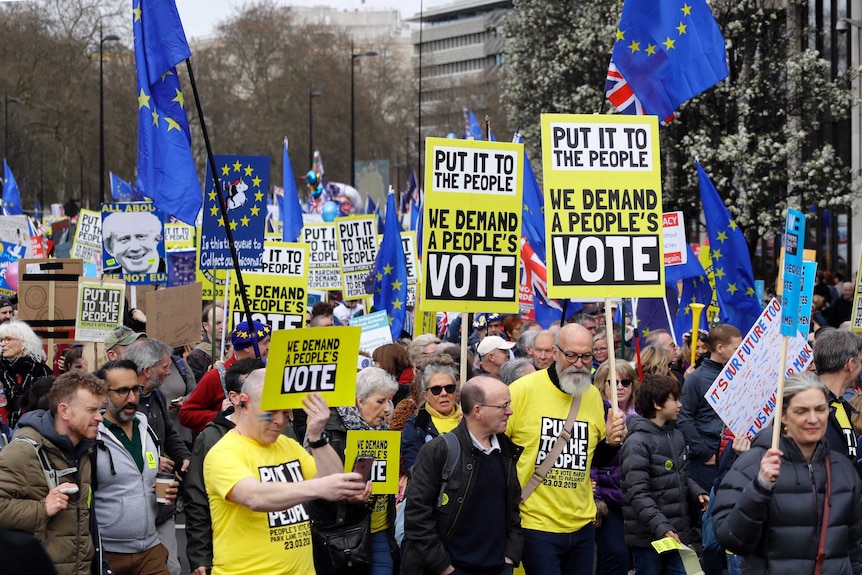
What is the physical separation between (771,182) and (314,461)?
72.3 feet

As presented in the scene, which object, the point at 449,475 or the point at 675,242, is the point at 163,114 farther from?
the point at 675,242

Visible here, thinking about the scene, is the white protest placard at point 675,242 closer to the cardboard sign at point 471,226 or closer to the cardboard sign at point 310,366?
the cardboard sign at point 471,226

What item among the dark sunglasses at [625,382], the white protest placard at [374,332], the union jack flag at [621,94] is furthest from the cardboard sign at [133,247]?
the dark sunglasses at [625,382]

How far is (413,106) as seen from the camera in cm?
8481

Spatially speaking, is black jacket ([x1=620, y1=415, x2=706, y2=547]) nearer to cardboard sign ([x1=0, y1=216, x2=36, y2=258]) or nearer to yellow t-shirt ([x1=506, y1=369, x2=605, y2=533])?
yellow t-shirt ([x1=506, y1=369, x2=605, y2=533])

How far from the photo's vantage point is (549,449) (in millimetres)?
7004

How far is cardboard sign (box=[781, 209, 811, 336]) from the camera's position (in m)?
5.87

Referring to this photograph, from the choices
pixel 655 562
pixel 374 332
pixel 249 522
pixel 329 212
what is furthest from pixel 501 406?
pixel 329 212

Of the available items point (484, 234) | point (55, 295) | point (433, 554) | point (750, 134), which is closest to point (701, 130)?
point (750, 134)

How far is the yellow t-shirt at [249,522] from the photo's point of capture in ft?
17.7

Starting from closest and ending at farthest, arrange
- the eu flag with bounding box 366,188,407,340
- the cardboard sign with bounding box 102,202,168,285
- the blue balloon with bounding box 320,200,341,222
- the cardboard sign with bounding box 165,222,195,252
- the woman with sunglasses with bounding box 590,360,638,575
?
the woman with sunglasses with bounding box 590,360,638,575 < the eu flag with bounding box 366,188,407,340 < the cardboard sign with bounding box 102,202,168,285 < the cardboard sign with bounding box 165,222,195,252 < the blue balloon with bounding box 320,200,341,222

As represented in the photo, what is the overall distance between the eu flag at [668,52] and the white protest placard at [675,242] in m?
3.53

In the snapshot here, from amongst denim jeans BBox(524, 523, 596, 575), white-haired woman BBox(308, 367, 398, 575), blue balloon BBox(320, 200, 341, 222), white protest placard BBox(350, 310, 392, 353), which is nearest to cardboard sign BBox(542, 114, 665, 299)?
white-haired woman BBox(308, 367, 398, 575)

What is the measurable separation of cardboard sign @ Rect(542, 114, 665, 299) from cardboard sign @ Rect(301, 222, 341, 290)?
31.7 feet
